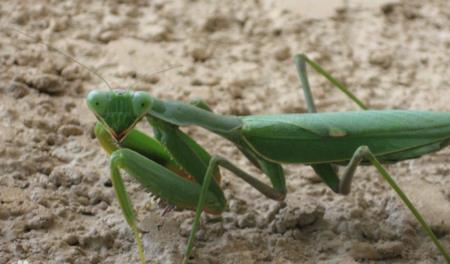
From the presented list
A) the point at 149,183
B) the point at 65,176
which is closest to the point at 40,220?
the point at 65,176

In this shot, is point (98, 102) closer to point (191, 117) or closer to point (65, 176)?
point (191, 117)

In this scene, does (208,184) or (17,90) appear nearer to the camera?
(208,184)

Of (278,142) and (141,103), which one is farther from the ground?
(141,103)

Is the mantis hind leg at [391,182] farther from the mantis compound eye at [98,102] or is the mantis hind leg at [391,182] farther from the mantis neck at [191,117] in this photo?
the mantis compound eye at [98,102]

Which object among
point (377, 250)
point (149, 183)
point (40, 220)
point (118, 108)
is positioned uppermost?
point (118, 108)

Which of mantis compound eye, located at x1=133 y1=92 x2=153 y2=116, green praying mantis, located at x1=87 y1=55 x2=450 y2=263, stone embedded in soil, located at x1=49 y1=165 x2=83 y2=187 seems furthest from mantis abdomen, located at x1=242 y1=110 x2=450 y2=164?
stone embedded in soil, located at x1=49 y1=165 x2=83 y2=187

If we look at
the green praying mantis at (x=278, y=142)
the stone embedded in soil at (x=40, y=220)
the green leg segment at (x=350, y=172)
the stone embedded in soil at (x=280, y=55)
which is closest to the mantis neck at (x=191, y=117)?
the green praying mantis at (x=278, y=142)
